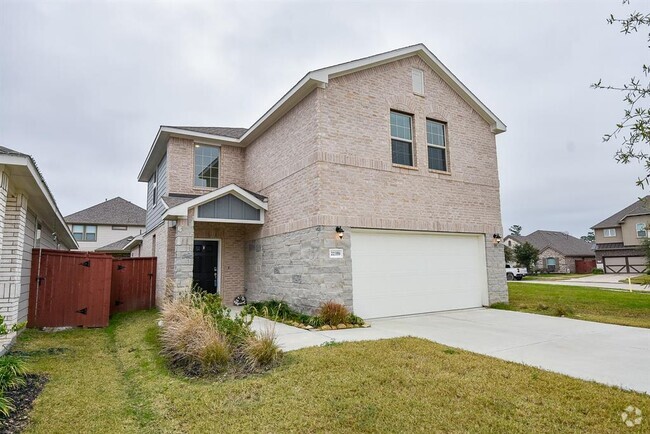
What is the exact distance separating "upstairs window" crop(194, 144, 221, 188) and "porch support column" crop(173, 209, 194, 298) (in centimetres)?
384

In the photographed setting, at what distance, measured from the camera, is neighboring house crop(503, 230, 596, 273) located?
44.2 metres

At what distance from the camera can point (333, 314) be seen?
8.90m

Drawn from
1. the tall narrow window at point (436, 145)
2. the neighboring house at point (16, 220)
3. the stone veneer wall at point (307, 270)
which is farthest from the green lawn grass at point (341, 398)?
the tall narrow window at point (436, 145)

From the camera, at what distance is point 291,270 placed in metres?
10.7

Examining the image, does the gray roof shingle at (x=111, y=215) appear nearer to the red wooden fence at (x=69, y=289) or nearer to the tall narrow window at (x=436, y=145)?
the red wooden fence at (x=69, y=289)

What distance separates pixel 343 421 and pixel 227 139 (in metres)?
12.4

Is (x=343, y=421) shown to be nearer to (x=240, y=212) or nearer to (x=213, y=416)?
(x=213, y=416)

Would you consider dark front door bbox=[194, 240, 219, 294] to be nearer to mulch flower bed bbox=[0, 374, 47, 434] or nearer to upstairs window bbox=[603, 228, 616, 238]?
mulch flower bed bbox=[0, 374, 47, 434]

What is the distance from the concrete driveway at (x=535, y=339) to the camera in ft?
17.5

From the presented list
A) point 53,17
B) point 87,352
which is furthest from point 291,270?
point 53,17

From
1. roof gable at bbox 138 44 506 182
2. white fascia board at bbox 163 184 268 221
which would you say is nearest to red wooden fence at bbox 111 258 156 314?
white fascia board at bbox 163 184 268 221

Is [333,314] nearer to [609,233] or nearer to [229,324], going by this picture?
[229,324]

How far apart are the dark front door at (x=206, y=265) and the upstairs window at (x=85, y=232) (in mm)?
23369

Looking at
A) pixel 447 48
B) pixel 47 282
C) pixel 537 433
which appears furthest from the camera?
pixel 447 48
